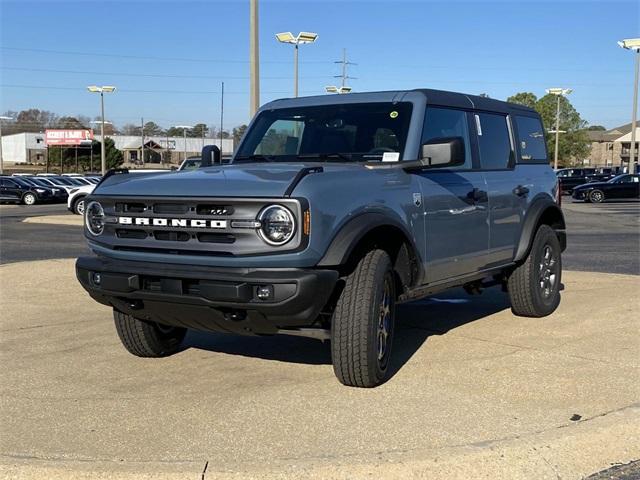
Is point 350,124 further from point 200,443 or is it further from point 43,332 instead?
point 43,332

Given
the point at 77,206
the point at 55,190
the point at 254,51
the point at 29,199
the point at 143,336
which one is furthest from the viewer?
the point at 55,190

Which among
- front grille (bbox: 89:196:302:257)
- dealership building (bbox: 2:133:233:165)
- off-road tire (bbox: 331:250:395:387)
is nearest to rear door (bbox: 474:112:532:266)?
off-road tire (bbox: 331:250:395:387)

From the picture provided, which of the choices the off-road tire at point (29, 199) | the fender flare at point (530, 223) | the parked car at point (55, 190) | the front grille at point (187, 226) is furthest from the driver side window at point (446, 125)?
the parked car at point (55, 190)

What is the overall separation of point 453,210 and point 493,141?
4.38ft

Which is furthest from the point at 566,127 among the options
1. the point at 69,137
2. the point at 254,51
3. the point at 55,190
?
the point at 254,51

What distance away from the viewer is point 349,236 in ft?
14.3

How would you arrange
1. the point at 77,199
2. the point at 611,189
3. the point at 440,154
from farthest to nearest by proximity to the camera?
1. the point at 611,189
2. the point at 77,199
3. the point at 440,154

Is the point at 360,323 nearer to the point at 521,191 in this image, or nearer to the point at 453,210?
the point at 453,210

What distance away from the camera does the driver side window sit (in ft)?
18.6

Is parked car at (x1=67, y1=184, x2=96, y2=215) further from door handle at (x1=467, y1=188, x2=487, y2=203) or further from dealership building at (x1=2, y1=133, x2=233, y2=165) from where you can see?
dealership building at (x1=2, y1=133, x2=233, y2=165)

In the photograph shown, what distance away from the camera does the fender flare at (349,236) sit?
426 centimetres

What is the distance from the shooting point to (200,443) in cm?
385

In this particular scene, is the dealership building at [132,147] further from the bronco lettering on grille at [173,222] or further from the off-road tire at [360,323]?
the off-road tire at [360,323]

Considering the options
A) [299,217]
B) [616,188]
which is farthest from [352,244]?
[616,188]
